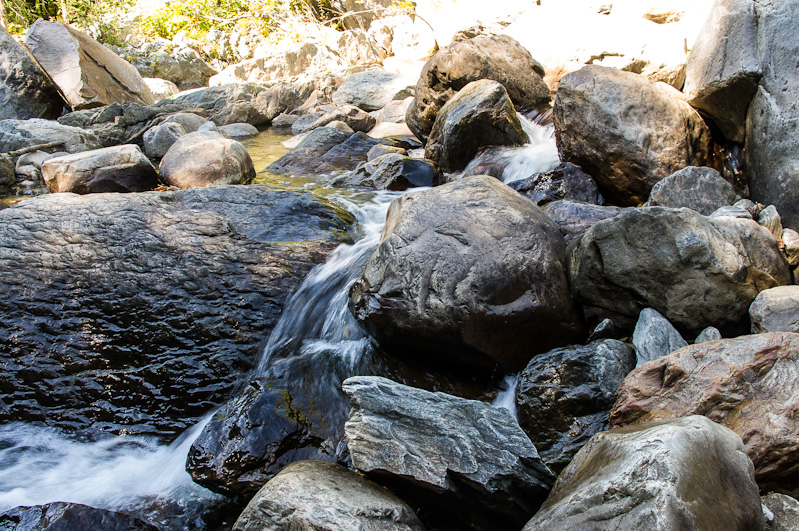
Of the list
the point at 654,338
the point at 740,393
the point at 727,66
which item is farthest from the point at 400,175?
the point at 740,393

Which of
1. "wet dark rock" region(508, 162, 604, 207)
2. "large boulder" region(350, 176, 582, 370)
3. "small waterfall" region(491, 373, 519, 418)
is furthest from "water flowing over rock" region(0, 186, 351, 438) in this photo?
"wet dark rock" region(508, 162, 604, 207)

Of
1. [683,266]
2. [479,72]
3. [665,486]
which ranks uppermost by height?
[479,72]

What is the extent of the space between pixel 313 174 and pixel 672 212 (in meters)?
6.42

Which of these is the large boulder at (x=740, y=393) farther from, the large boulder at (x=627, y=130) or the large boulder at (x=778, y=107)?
the large boulder at (x=627, y=130)

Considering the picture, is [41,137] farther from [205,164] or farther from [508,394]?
[508,394]

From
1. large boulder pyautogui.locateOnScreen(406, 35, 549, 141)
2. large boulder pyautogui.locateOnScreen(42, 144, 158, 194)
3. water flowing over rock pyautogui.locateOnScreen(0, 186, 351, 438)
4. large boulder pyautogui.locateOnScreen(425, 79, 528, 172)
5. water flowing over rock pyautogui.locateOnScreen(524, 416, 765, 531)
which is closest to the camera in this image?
water flowing over rock pyautogui.locateOnScreen(524, 416, 765, 531)

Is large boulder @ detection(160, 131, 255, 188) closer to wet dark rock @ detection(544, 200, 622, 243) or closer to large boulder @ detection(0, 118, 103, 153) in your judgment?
large boulder @ detection(0, 118, 103, 153)

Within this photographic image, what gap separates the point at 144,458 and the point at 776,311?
12.1ft

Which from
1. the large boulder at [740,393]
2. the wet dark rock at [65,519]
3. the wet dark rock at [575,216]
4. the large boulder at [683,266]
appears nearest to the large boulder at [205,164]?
the wet dark rock at [575,216]

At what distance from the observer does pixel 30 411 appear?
10.6 feet

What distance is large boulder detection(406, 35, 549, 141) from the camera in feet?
26.4

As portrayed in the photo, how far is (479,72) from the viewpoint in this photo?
8.01 metres

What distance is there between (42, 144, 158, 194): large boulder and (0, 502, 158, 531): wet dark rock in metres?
5.48

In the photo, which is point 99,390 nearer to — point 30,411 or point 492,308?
point 30,411
